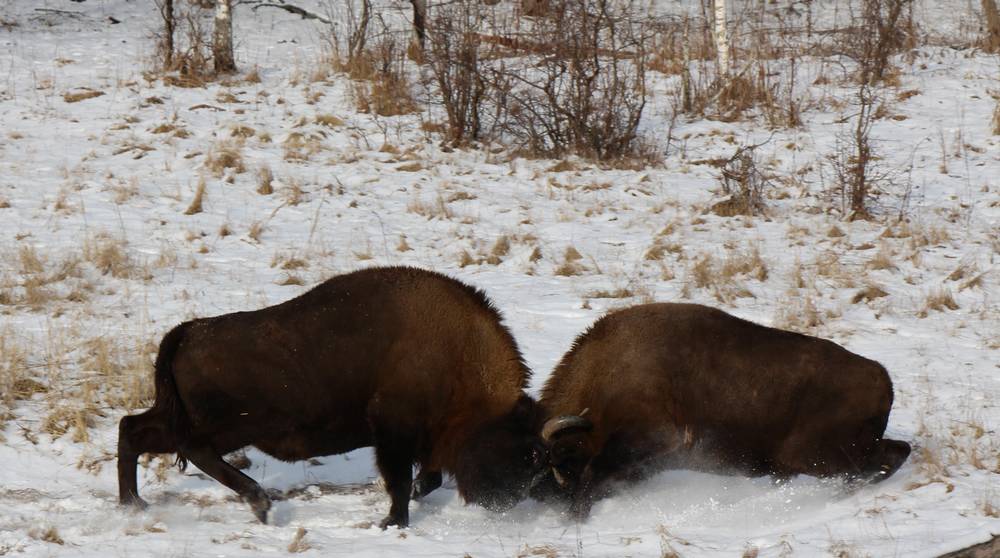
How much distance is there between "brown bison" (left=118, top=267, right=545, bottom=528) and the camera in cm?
561

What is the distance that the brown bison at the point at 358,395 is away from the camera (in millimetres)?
5613

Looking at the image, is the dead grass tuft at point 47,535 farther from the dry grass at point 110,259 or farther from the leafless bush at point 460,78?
the leafless bush at point 460,78

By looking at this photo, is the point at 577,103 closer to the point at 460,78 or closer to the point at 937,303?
the point at 460,78

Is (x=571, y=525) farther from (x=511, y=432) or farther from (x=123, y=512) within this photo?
(x=123, y=512)

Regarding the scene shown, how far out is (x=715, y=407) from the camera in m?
5.90

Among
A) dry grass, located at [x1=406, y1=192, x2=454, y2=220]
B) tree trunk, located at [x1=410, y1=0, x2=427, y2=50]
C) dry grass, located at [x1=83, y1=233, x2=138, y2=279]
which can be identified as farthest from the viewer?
tree trunk, located at [x1=410, y1=0, x2=427, y2=50]

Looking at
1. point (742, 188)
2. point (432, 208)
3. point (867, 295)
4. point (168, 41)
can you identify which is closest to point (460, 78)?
point (432, 208)

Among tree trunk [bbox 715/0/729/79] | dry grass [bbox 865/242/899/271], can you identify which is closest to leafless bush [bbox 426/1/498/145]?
tree trunk [bbox 715/0/729/79]

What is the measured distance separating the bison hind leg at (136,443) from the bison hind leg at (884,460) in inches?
151

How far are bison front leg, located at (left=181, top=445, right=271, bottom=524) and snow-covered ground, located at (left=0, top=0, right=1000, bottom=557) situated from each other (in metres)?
0.17

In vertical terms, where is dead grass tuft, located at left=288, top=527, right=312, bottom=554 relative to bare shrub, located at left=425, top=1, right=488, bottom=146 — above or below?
below

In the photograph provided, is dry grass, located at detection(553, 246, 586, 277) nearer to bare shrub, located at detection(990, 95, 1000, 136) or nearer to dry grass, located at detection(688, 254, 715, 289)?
dry grass, located at detection(688, 254, 715, 289)

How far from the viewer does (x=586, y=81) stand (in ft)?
44.4

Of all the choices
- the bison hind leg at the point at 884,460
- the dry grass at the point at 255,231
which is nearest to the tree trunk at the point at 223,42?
the dry grass at the point at 255,231
